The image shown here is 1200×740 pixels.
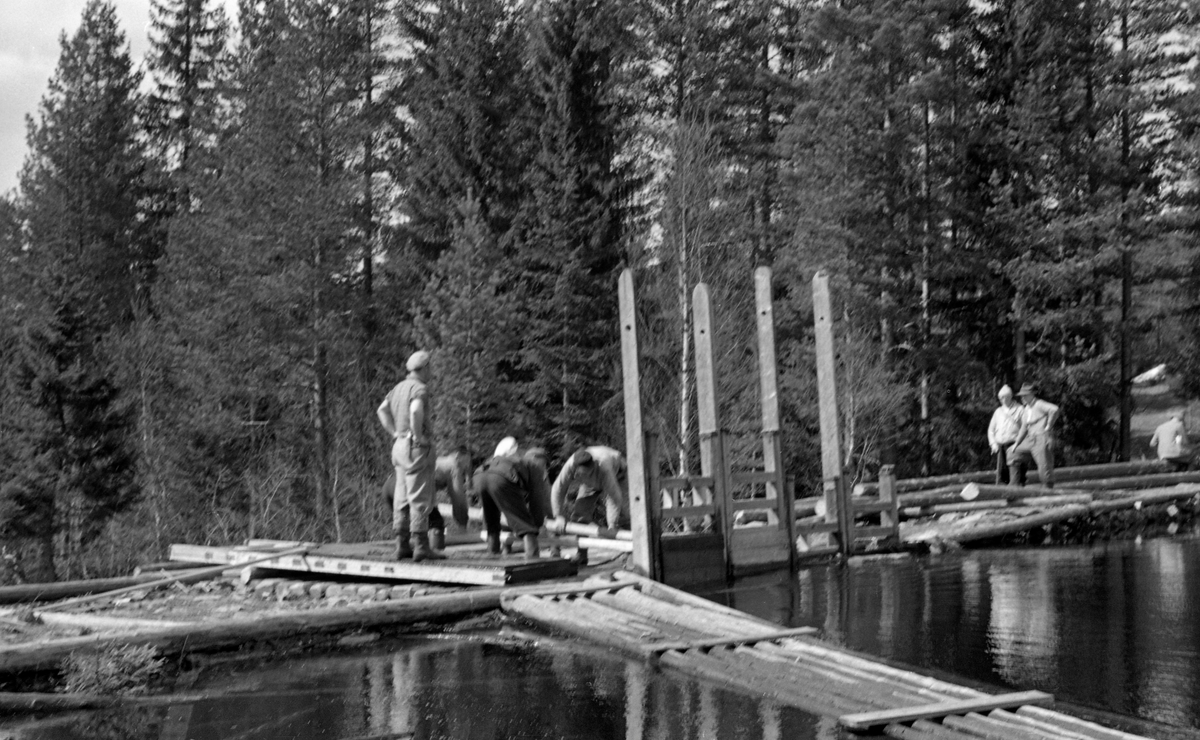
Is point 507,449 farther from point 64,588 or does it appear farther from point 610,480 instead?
point 64,588

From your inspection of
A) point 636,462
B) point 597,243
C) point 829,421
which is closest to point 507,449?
point 636,462

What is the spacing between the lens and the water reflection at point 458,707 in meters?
8.70

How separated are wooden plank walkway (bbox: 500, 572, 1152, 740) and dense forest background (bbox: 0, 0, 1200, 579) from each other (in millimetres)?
19058

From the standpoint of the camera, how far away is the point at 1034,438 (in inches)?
858

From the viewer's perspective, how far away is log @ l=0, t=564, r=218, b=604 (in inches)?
588

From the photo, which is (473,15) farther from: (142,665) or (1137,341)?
(142,665)

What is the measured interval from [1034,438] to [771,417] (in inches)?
284

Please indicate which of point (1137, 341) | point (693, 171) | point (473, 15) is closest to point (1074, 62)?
point (1137, 341)

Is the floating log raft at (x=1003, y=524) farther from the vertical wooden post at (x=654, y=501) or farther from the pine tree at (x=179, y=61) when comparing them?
the pine tree at (x=179, y=61)

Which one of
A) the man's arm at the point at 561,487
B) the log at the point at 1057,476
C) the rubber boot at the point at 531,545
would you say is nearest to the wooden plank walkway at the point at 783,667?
the rubber boot at the point at 531,545

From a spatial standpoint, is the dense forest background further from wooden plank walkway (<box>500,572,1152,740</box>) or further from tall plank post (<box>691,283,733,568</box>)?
wooden plank walkway (<box>500,572,1152,740</box>)

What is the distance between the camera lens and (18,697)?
916cm

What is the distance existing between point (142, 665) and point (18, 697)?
1.11 m

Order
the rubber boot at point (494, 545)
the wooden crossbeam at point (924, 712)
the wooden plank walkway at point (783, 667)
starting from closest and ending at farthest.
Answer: the wooden plank walkway at point (783, 667)
the wooden crossbeam at point (924, 712)
the rubber boot at point (494, 545)
